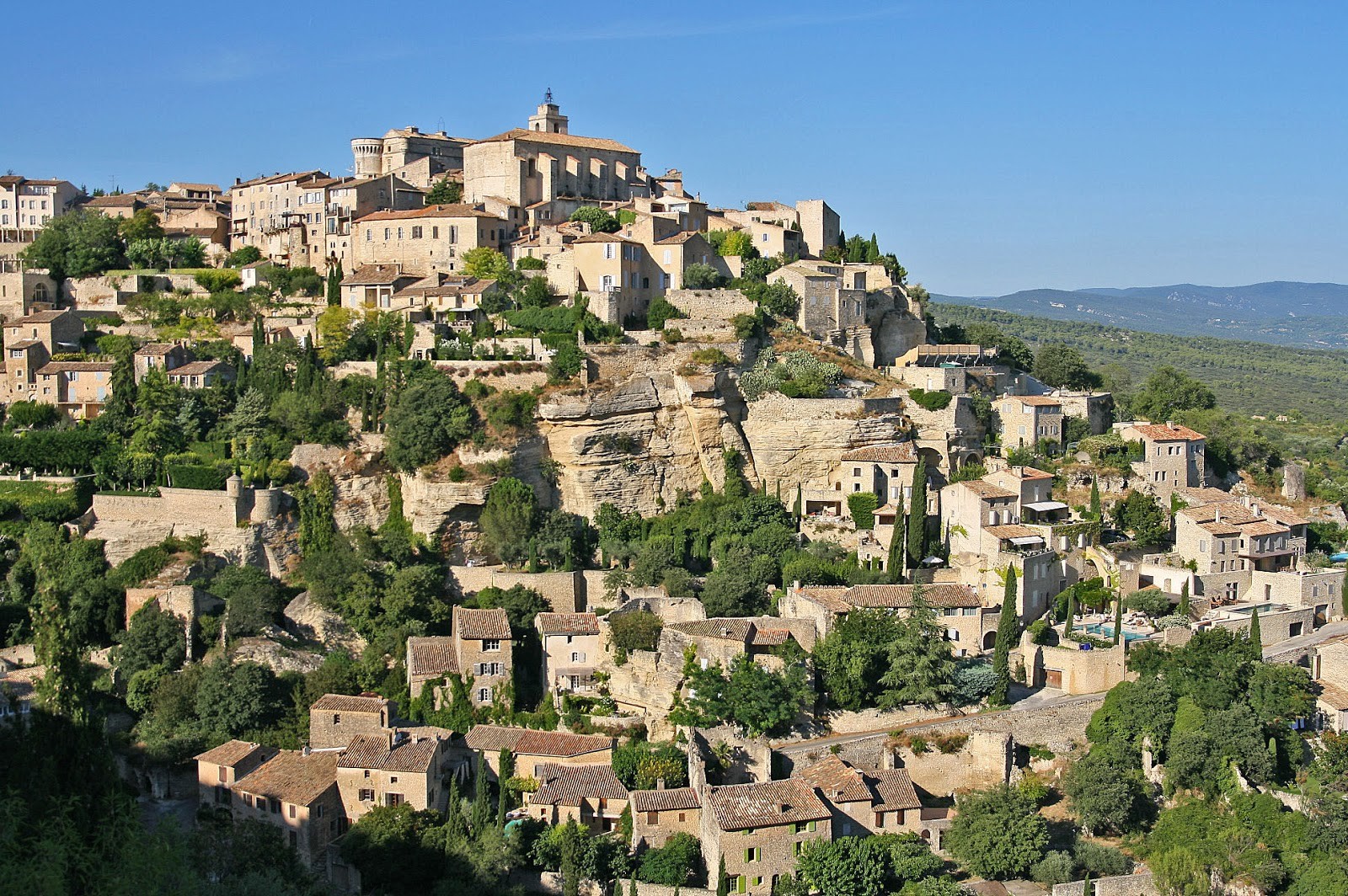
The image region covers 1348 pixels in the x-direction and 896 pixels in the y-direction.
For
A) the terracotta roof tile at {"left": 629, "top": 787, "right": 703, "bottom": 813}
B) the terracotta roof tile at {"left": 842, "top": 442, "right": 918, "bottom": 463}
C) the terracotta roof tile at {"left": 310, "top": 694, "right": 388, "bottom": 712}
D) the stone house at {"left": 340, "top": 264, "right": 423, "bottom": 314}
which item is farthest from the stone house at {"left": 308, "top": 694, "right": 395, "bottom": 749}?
the stone house at {"left": 340, "top": 264, "right": 423, "bottom": 314}

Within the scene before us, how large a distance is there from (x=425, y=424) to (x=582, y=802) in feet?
45.0

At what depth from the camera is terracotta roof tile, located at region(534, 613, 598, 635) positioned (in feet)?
119

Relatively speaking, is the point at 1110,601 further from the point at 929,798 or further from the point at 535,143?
the point at 535,143

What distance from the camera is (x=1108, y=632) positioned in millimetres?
38438

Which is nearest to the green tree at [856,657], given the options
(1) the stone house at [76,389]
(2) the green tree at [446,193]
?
(1) the stone house at [76,389]

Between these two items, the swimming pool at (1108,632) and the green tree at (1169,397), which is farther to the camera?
the green tree at (1169,397)

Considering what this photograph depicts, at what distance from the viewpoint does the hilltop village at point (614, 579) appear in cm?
3092

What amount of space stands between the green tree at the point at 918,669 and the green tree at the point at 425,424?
14.0m

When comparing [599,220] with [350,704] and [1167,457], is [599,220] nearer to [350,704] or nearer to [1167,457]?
[1167,457]

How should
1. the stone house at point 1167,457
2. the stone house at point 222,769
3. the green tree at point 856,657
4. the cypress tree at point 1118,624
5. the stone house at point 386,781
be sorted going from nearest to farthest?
the stone house at point 386,781, the stone house at point 222,769, the green tree at point 856,657, the cypress tree at point 1118,624, the stone house at point 1167,457

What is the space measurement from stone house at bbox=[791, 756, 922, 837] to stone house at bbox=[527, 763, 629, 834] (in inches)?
164

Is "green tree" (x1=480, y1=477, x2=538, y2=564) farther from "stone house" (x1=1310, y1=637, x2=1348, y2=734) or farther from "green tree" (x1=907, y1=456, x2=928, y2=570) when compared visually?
"stone house" (x1=1310, y1=637, x2=1348, y2=734)

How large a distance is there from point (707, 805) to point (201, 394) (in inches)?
870

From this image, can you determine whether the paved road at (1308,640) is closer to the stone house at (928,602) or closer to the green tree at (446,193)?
the stone house at (928,602)
